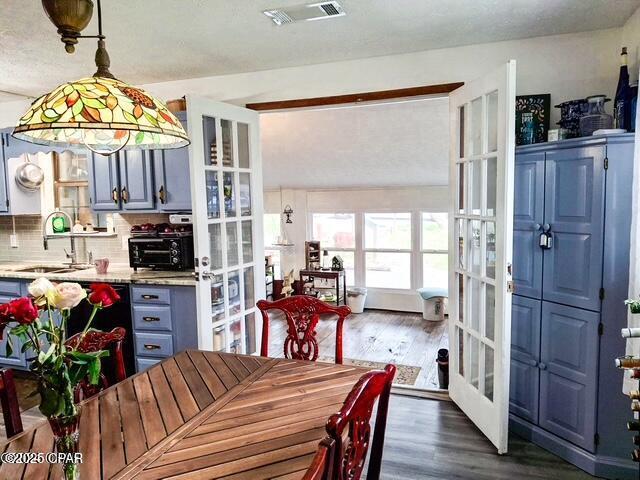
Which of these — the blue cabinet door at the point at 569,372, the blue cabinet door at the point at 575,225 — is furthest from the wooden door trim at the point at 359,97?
the blue cabinet door at the point at 569,372

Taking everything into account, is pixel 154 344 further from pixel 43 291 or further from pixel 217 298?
pixel 43 291

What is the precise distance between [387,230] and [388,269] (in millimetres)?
713

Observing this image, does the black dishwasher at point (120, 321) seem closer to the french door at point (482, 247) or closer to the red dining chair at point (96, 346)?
the red dining chair at point (96, 346)

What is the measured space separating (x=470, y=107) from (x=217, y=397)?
88.6 inches

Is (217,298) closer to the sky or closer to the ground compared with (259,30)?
closer to the ground

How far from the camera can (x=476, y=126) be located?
2.78 meters

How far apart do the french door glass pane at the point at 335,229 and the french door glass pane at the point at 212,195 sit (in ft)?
17.2

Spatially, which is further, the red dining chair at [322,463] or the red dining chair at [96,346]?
the red dining chair at [96,346]

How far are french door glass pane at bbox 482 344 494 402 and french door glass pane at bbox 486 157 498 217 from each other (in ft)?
2.61

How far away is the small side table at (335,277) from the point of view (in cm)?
766

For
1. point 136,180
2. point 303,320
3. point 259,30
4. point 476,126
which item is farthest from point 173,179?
point 476,126

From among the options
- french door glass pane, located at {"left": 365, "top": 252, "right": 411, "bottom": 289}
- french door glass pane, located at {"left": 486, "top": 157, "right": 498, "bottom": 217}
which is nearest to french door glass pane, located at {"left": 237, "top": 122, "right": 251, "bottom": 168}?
french door glass pane, located at {"left": 486, "top": 157, "right": 498, "bottom": 217}

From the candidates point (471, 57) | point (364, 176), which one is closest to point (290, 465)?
point (471, 57)

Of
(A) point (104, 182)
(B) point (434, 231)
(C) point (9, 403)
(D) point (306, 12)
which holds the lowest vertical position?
(C) point (9, 403)
